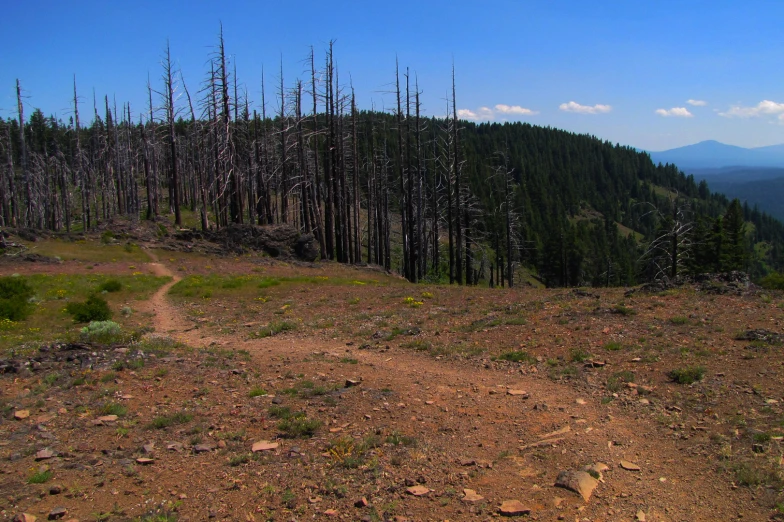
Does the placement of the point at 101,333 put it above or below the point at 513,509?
above

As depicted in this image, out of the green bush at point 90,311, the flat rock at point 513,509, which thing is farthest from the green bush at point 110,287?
the flat rock at point 513,509

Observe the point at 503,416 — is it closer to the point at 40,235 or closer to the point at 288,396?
the point at 288,396

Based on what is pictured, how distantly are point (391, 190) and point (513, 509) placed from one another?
79.5 meters

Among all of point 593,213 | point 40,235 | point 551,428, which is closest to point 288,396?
point 551,428

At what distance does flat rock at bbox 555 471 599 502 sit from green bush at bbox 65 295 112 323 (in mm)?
14889

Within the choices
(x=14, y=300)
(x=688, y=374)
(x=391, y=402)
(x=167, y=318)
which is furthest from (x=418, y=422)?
(x=14, y=300)

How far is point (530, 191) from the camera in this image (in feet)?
415

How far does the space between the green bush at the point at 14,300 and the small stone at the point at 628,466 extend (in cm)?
1750

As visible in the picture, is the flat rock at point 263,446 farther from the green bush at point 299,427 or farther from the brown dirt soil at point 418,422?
the green bush at point 299,427

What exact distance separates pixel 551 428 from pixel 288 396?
14.8 ft

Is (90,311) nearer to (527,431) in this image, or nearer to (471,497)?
(527,431)

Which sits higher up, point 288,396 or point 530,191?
point 530,191

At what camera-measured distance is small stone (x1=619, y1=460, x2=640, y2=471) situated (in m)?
6.33

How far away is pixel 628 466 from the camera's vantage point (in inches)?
251
